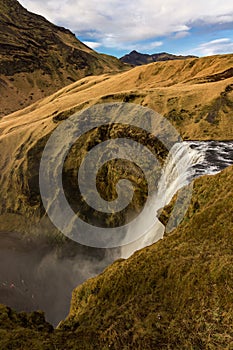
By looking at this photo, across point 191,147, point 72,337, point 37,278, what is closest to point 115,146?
point 191,147

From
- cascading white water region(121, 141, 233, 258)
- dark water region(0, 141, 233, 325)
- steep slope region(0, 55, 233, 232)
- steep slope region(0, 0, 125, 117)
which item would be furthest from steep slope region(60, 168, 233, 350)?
steep slope region(0, 0, 125, 117)

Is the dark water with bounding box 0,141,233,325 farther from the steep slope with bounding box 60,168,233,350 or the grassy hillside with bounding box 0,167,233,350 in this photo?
the grassy hillside with bounding box 0,167,233,350

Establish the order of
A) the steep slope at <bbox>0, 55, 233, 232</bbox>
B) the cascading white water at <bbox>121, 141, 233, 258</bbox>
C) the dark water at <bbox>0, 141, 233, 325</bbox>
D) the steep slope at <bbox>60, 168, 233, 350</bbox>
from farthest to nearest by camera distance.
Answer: the steep slope at <bbox>0, 55, 233, 232</bbox>
the dark water at <bbox>0, 141, 233, 325</bbox>
the cascading white water at <bbox>121, 141, 233, 258</bbox>
the steep slope at <bbox>60, 168, 233, 350</bbox>

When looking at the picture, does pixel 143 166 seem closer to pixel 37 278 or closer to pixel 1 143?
pixel 37 278

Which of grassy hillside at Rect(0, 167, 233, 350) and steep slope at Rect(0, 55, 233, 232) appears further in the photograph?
steep slope at Rect(0, 55, 233, 232)

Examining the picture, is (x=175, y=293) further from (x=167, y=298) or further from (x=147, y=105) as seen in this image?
(x=147, y=105)

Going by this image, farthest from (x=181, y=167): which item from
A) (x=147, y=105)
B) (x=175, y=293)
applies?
(x=147, y=105)
